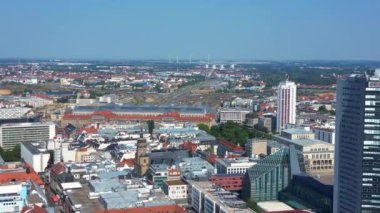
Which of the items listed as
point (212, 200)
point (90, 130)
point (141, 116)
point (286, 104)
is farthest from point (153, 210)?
point (141, 116)

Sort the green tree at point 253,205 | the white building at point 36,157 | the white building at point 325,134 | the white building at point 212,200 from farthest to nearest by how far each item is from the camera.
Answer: the white building at point 325,134
the white building at point 36,157
the green tree at point 253,205
the white building at point 212,200

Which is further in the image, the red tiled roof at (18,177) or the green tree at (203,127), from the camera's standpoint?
the green tree at (203,127)

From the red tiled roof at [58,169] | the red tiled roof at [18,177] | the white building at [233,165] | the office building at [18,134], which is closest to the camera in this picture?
the red tiled roof at [18,177]

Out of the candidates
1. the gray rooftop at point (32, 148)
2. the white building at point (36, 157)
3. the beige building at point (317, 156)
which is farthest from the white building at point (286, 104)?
the white building at point (36, 157)

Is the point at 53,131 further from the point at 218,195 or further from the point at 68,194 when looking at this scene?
the point at 218,195

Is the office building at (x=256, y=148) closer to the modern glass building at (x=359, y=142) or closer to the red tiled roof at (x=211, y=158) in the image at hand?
the red tiled roof at (x=211, y=158)

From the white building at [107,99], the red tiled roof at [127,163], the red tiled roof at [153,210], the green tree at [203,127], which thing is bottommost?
the red tiled roof at [127,163]

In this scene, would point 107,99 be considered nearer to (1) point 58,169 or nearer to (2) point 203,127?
(2) point 203,127

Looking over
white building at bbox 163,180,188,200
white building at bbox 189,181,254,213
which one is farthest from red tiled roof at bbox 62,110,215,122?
white building at bbox 189,181,254,213
